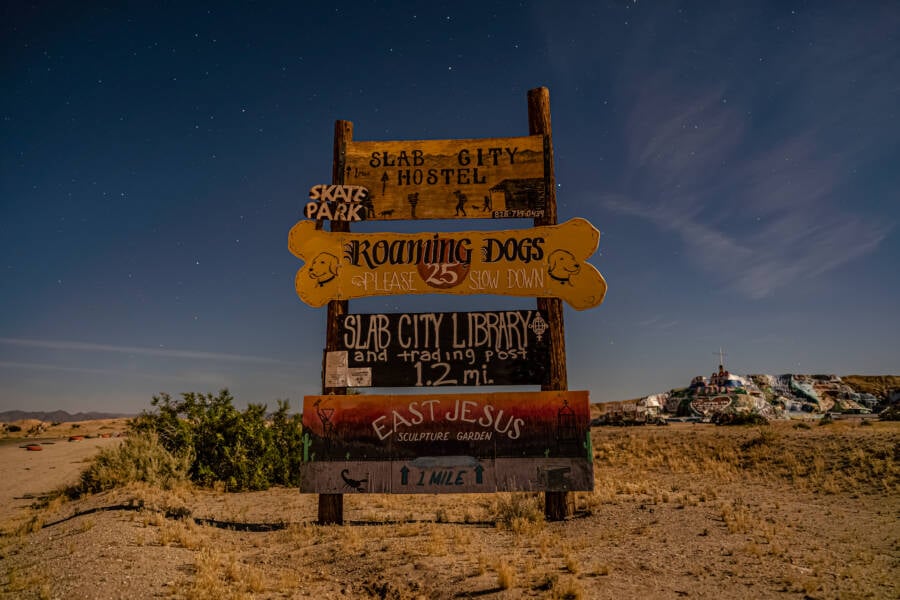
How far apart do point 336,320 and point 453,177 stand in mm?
3285

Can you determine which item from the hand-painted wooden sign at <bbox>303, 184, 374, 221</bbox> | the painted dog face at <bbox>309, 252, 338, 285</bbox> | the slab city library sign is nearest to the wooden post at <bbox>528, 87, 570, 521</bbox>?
the slab city library sign

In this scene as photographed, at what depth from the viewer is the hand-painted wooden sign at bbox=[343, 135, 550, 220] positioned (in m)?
9.04

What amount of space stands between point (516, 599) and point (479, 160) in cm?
691

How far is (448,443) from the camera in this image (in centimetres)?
829

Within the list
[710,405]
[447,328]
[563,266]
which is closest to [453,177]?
[563,266]

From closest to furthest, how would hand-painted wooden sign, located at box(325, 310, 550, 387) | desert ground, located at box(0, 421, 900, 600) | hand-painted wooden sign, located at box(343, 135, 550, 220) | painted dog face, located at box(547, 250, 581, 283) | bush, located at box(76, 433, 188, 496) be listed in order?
1. desert ground, located at box(0, 421, 900, 600)
2. hand-painted wooden sign, located at box(325, 310, 550, 387)
3. painted dog face, located at box(547, 250, 581, 283)
4. hand-painted wooden sign, located at box(343, 135, 550, 220)
5. bush, located at box(76, 433, 188, 496)

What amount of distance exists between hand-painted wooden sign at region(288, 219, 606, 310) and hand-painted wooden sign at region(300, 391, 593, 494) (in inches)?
69.8

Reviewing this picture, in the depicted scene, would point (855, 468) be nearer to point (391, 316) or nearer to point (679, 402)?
point (391, 316)

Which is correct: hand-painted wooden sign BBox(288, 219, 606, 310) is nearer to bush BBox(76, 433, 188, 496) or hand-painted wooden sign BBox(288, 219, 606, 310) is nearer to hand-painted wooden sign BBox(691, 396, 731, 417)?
bush BBox(76, 433, 188, 496)

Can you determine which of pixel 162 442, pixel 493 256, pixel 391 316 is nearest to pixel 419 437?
pixel 391 316

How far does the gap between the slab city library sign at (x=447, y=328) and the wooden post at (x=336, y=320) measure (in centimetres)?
3

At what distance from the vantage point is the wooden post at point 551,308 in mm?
8336

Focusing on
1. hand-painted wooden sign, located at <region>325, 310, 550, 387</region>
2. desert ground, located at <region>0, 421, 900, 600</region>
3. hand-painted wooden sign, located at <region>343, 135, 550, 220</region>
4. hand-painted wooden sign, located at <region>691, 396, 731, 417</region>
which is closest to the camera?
desert ground, located at <region>0, 421, 900, 600</region>

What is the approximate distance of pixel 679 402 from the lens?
109 ft
